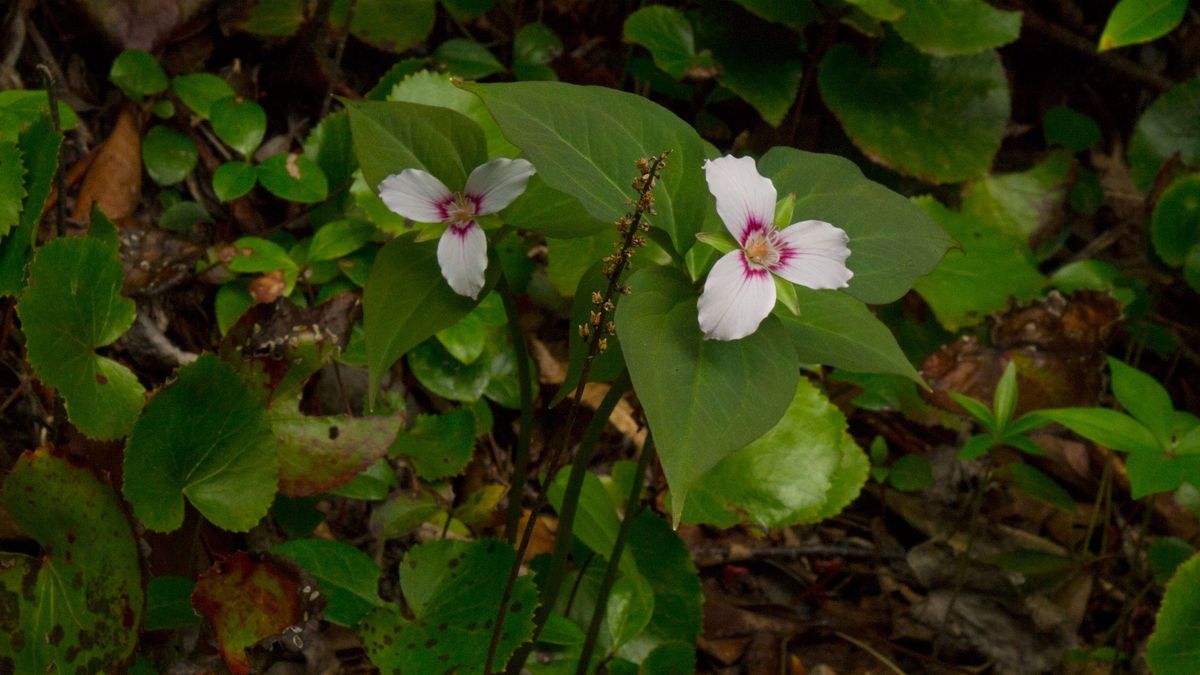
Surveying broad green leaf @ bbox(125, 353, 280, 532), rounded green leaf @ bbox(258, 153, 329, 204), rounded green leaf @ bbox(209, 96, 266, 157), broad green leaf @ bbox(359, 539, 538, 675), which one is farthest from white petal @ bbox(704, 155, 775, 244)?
rounded green leaf @ bbox(209, 96, 266, 157)

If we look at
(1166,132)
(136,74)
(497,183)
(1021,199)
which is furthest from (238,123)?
(1166,132)

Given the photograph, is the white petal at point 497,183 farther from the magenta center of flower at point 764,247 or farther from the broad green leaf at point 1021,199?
the broad green leaf at point 1021,199

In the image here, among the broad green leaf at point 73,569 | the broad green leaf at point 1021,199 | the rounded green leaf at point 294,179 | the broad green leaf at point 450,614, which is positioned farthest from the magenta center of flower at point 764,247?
the broad green leaf at point 1021,199

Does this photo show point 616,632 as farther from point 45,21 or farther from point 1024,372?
point 45,21

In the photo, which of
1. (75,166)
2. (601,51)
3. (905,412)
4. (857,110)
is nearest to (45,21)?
(75,166)

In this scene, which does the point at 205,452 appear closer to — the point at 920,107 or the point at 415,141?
the point at 415,141

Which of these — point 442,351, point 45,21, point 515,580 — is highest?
point 45,21
